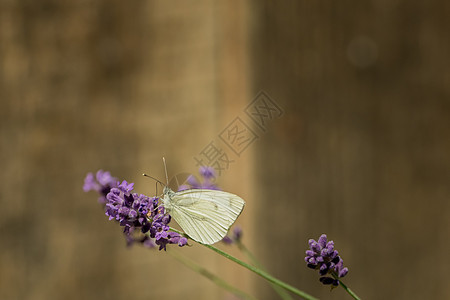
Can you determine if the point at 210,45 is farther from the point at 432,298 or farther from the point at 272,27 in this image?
the point at 432,298

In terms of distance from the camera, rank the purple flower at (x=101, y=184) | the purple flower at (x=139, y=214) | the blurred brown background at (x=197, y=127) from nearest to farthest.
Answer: the purple flower at (x=139, y=214) < the purple flower at (x=101, y=184) < the blurred brown background at (x=197, y=127)

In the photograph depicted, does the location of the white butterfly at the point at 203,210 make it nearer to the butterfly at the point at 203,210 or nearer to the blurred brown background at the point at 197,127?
the butterfly at the point at 203,210

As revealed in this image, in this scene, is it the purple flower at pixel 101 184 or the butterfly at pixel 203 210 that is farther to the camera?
the purple flower at pixel 101 184

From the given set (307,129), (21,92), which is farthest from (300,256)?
(21,92)

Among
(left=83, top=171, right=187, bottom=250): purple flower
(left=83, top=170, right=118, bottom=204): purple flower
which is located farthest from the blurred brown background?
(left=83, top=171, right=187, bottom=250): purple flower

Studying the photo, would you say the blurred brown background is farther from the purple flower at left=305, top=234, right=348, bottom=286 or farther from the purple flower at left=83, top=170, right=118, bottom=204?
the purple flower at left=305, top=234, right=348, bottom=286

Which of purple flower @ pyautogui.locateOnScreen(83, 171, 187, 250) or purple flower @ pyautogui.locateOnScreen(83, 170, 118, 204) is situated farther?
purple flower @ pyautogui.locateOnScreen(83, 170, 118, 204)

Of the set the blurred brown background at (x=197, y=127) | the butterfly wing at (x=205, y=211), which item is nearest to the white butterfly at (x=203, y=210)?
the butterfly wing at (x=205, y=211)

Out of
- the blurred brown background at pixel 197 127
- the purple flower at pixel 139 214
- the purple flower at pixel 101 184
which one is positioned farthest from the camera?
the blurred brown background at pixel 197 127

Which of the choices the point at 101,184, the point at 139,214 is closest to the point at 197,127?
the point at 101,184
